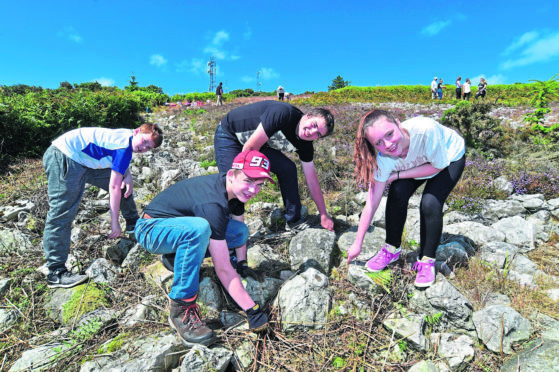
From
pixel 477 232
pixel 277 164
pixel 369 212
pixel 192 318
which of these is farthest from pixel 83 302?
pixel 477 232

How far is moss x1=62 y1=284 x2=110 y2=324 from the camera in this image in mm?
2791

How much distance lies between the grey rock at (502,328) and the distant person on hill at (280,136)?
→ 1703mm

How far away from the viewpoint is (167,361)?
2.15 metres

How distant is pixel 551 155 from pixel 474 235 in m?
4.30

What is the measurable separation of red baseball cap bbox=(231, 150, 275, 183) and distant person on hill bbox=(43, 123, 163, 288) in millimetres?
1357

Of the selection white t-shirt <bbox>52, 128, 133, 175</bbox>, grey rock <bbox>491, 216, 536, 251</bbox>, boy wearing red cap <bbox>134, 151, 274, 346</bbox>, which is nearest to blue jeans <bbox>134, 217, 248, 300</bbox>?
boy wearing red cap <bbox>134, 151, 274, 346</bbox>

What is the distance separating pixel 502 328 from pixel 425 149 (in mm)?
1480

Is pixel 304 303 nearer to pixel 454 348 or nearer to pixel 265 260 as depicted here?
pixel 265 260

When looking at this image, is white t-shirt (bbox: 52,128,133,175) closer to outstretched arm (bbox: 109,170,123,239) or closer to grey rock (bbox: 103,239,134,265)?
outstretched arm (bbox: 109,170,123,239)

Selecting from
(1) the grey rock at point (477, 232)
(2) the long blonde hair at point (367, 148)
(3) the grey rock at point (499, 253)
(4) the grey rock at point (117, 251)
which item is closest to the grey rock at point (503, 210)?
(1) the grey rock at point (477, 232)

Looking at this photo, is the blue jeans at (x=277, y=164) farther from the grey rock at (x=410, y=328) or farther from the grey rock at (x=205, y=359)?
the grey rock at (x=205, y=359)

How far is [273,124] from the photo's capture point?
3072 mm

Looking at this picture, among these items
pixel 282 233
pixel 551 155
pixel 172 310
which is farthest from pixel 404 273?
pixel 551 155

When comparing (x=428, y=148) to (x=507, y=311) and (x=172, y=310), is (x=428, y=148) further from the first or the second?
(x=172, y=310)
